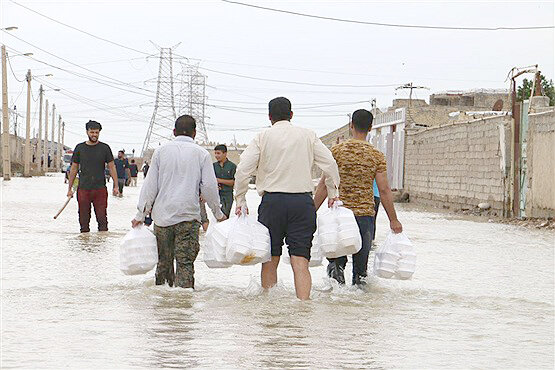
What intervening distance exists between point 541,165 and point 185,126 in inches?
609

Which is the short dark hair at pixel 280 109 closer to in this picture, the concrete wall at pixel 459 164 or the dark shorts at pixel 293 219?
the dark shorts at pixel 293 219

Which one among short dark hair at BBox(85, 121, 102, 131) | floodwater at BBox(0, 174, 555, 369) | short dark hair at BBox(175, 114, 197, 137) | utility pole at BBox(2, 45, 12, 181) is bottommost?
floodwater at BBox(0, 174, 555, 369)

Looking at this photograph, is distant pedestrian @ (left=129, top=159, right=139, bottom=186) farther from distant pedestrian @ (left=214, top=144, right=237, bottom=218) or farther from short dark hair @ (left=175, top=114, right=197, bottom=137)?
A: short dark hair @ (left=175, top=114, right=197, bottom=137)

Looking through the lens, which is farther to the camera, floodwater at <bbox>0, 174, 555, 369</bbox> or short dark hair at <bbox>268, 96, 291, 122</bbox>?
short dark hair at <bbox>268, 96, 291, 122</bbox>

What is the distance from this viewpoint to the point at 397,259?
9.83m

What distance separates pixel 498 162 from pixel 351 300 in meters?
18.4

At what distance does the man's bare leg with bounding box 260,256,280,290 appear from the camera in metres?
9.24

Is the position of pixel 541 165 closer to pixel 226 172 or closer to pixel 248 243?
pixel 226 172

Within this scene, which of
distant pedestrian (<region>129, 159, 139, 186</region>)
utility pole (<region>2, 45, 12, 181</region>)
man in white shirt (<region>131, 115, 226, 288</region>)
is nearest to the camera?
man in white shirt (<region>131, 115, 226, 288</region>)

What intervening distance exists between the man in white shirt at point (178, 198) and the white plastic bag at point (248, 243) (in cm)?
62

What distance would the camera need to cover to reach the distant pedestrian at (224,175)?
16312mm

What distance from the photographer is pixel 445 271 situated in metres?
12.7

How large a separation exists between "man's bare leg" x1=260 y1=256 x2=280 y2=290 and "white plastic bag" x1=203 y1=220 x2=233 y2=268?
311 millimetres

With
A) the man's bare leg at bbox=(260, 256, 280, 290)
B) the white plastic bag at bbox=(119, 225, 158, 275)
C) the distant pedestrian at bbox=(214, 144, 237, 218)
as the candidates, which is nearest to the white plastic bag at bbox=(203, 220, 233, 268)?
the man's bare leg at bbox=(260, 256, 280, 290)
